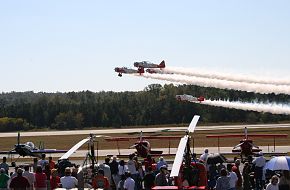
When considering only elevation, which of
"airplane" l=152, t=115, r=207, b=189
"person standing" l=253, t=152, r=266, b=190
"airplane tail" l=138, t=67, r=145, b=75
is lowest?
"person standing" l=253, t=152, r=266, b=190

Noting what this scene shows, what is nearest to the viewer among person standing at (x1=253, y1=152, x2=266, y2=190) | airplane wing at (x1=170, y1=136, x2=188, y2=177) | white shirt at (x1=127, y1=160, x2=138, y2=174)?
airplane wing at (x1=170, y1=136, x2=188, y2=177)

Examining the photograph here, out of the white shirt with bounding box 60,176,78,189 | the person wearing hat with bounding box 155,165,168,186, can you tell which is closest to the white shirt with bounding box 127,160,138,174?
the person wearing hat with bounding box 155,165,168,186

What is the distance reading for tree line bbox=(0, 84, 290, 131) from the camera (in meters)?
112

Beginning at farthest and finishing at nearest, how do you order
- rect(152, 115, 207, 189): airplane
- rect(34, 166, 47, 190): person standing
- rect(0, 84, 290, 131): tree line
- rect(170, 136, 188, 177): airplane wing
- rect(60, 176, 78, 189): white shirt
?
rect(0, 84, 290, 131): tree line
rect(34, 166, 47, 190): person standing
rect(60, 176, 78, 189): white shirt
rect(152, 115, 207, 189): airplane
rect(170, 136, 188, 177): airplane wing

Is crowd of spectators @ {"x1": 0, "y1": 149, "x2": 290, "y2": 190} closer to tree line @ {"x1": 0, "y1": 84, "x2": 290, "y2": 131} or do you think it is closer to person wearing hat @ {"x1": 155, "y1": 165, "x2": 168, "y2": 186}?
person wearing hat @ {"x1": 155, "y1": 165, "x2": 168, "y2": 186}

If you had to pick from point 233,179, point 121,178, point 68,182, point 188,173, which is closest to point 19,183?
point 68,182

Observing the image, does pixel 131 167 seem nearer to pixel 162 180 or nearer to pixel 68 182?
pixel 162 180

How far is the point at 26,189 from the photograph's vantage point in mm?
17516

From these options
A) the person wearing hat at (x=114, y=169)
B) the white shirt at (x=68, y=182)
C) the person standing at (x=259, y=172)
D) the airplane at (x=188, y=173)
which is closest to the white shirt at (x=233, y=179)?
the airplane at (x=188, y=173)

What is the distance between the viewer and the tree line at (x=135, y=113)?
112000mm

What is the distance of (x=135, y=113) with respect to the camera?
12738 centimetres

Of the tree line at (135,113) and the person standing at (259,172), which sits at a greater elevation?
the tree line at (135,113)

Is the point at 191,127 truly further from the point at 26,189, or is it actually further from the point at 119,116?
the point at 119,116

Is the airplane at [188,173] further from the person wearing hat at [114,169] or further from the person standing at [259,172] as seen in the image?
the person standing at [259,172]
